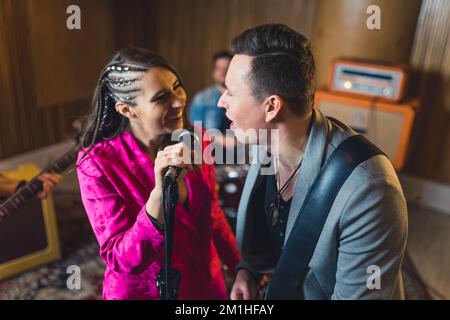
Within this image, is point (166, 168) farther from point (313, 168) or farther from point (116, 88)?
point (313, 168)

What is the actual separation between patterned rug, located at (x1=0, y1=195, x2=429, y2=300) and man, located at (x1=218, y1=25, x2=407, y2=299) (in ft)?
2.47

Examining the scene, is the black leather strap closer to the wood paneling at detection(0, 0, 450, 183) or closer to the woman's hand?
the woman's hand

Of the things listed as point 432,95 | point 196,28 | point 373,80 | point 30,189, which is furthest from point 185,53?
point 30,189

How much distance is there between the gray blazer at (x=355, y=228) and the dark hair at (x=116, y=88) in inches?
14.1

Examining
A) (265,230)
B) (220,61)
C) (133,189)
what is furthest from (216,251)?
(220,61)

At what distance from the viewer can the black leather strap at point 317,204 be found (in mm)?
976

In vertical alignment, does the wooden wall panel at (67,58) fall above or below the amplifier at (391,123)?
above

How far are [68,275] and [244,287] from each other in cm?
105

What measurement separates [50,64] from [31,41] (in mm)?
199

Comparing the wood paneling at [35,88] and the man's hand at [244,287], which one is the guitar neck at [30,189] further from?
the wood paneling at [35,88]

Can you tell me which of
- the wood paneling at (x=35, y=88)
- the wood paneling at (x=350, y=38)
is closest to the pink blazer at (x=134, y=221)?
the wood paneling at (x=35, y=88)

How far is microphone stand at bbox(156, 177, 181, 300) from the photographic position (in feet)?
3.03

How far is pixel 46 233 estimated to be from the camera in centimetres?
236
